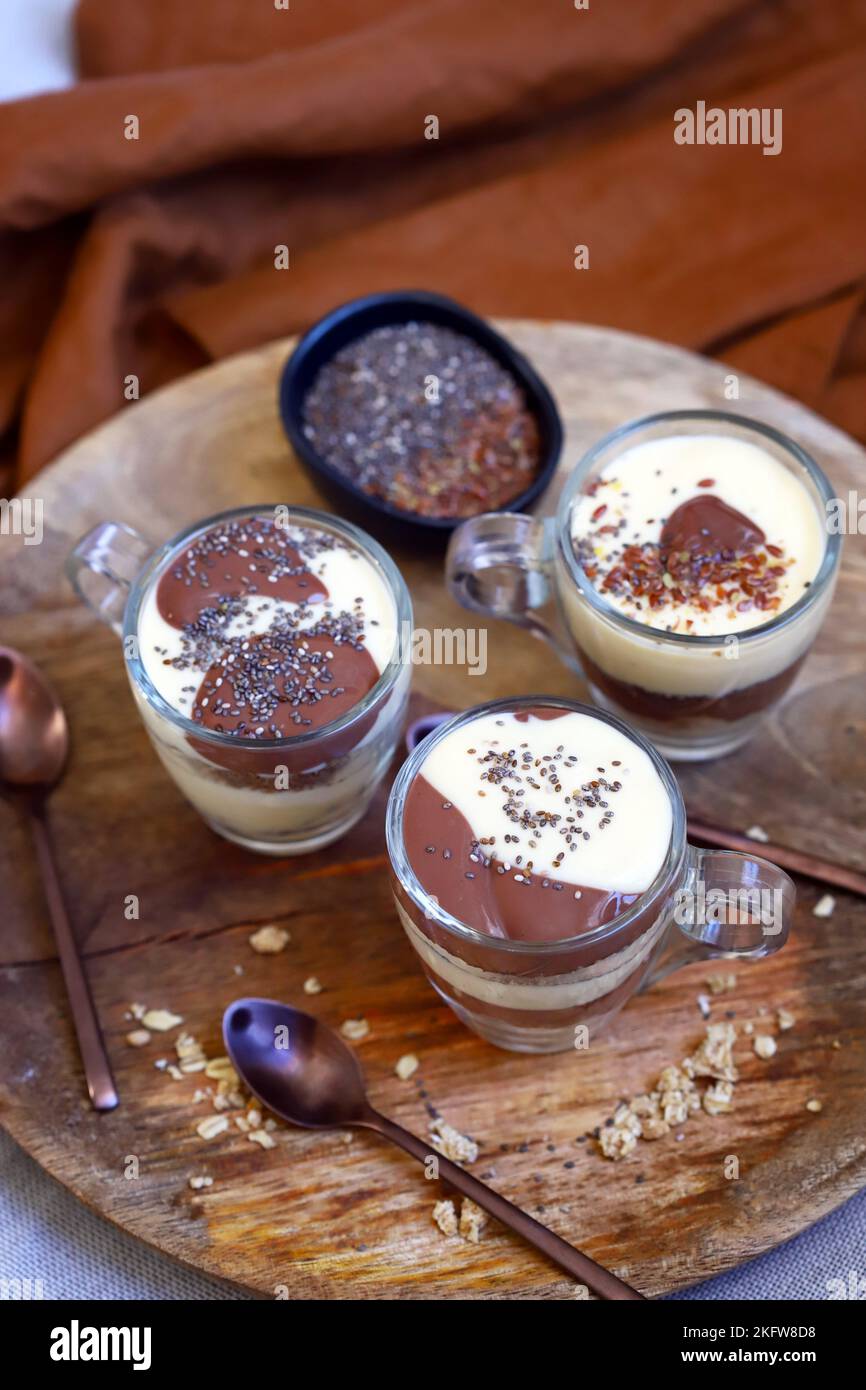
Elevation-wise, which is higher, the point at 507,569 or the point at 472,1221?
the point at 507,569

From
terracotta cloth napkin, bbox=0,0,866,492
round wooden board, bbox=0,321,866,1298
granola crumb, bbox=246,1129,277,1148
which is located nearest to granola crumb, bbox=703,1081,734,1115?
round wooden board, bbox=0,321,866,1298

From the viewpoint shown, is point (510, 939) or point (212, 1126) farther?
point (212, 1126)

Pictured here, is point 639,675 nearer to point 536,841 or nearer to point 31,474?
point 536,841

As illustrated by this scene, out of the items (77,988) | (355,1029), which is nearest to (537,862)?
(355,1029)

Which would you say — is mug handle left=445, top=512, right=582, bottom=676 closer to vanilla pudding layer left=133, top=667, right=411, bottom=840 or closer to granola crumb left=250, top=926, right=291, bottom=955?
vanilla pudding layer left=133, top=667, right=411, bottom=840

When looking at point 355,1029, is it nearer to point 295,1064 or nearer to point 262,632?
point 295,1064

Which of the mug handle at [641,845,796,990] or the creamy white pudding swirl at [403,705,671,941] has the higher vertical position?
the creamy white pudding swirl at [403,705,671,941]

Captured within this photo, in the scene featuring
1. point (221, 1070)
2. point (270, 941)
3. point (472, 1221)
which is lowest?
point (472, 1221)
